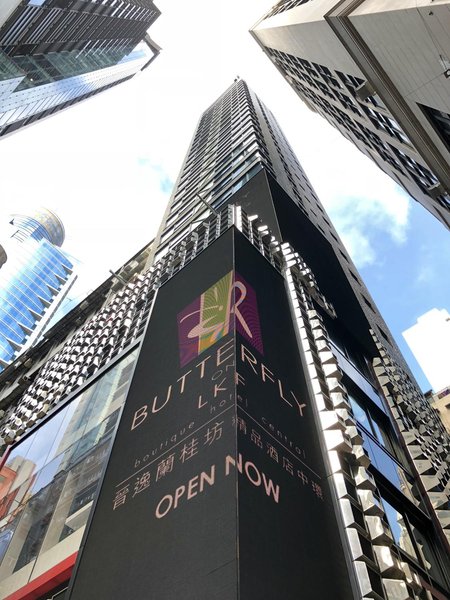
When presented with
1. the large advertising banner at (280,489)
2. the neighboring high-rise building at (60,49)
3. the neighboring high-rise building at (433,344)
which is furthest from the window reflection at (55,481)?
the neighboring high-rise building at (433,344)

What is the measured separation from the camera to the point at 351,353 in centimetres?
2183

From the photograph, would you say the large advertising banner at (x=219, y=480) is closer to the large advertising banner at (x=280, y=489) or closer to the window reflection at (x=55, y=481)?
the large advertising banner at (x=280, y=489)

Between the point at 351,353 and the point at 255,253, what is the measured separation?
24.0 ft

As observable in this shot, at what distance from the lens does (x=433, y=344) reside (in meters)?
91.0

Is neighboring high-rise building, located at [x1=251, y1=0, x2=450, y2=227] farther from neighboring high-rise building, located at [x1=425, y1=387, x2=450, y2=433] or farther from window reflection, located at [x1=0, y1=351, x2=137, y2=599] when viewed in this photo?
neighboring high-rise building, located at [x1=425, y1=387, x2=450, y2=433]

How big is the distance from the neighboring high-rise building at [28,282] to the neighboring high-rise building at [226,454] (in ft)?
342

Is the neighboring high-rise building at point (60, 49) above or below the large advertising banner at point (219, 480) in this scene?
above

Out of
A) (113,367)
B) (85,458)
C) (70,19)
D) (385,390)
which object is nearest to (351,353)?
(385,390)

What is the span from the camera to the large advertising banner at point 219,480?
7.57m

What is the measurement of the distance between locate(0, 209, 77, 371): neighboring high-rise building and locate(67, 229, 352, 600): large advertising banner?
360ft

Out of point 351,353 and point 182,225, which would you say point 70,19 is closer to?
point 182,225

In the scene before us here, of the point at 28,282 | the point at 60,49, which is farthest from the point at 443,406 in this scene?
the point at 28,282

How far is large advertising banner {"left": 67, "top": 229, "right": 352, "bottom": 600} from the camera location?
757 cm

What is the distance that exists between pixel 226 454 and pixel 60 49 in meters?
82.2
